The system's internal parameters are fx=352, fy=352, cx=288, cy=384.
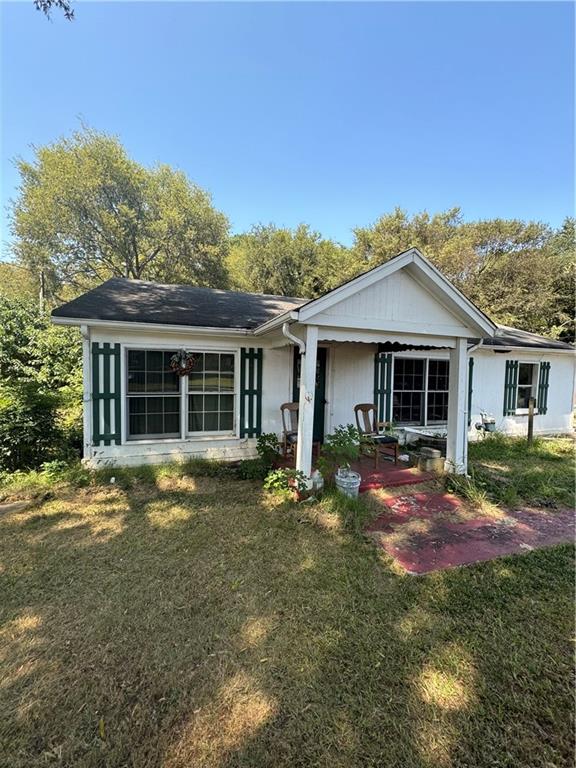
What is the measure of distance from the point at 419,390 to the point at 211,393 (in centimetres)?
497

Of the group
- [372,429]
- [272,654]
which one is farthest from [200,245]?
[272,654]

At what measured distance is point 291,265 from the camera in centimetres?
2381

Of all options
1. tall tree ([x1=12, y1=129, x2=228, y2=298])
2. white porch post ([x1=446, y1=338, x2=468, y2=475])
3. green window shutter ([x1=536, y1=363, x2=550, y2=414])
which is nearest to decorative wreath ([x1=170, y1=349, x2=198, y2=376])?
white porch post ([x1=446, y1=338, x2=468, y2=475])

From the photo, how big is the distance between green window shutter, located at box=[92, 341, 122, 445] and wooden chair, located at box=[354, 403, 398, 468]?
437 centimetres

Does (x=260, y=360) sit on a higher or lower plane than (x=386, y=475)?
higher

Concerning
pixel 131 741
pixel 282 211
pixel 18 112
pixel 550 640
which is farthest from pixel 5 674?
pixel 282 211

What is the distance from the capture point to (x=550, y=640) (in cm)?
259

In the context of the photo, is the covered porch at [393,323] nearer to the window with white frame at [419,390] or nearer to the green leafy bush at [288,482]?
the green leafy bush at [288,482]

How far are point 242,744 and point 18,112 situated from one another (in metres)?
16.9

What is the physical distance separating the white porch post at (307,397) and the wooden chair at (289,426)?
1237 millimetres

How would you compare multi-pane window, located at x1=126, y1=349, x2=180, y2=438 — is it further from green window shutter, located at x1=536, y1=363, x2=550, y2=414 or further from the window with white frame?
green window shutter, located at x1=536, y1=363, x2=550, y2=414

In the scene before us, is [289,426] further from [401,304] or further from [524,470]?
[524,470]

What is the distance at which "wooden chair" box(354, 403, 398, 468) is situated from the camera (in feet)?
20.9

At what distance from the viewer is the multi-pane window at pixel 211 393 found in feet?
21.3
